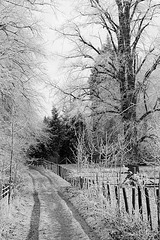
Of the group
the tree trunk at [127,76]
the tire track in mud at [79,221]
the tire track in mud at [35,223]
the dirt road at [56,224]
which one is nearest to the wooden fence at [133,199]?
the tire track in mud at [79,221]

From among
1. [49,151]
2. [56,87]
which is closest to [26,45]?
[56,87]

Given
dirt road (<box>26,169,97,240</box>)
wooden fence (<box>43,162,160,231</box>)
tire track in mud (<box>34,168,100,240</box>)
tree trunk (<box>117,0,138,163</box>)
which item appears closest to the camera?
wooden fence (<box>43,162,160,231</box>)

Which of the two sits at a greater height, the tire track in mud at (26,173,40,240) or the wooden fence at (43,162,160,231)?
the wooden fence at (43,162,160,231)

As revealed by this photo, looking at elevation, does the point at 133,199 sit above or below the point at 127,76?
below

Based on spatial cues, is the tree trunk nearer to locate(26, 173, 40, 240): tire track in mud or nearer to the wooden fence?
the wooden fence

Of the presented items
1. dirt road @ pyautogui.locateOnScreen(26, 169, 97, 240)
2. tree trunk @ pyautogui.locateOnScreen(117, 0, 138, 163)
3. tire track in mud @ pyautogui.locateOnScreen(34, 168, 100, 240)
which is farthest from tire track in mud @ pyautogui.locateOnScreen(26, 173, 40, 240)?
tree trunk @ pyautogui.locateOnScreen(117, 0, 138, 163)

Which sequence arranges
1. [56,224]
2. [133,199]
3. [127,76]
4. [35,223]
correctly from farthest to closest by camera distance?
[127,76], [35,223], [56,224], [133,199]

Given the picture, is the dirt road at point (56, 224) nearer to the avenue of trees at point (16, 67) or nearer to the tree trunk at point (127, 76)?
the avenue of trees at point (16, 67)

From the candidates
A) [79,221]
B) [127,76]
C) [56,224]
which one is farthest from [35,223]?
[127,76]

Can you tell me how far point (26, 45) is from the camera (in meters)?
10.6

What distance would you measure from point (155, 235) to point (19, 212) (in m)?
6.84

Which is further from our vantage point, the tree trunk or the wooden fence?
the tree trunk

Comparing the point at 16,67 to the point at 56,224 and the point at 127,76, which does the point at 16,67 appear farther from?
the point at 127,76

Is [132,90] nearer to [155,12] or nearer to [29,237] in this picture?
[155,12]
